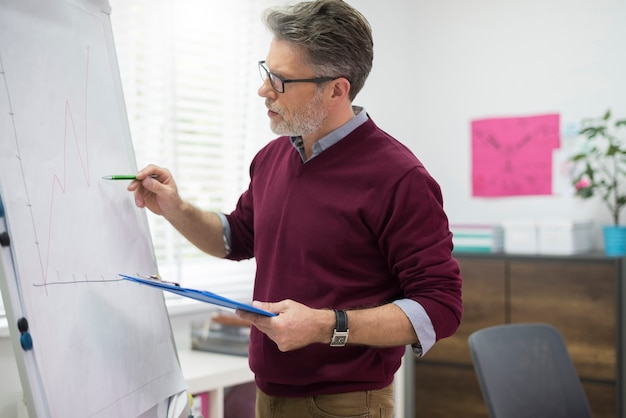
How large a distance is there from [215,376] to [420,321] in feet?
3.97

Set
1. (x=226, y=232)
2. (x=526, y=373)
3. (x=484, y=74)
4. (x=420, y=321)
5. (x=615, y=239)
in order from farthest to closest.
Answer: (x=484, y=74) < (x=615, y=239) < (x=526, y=373) < (x=226, y=232) < (x=420, y=321)

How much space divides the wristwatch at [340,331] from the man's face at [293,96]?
1.45ft

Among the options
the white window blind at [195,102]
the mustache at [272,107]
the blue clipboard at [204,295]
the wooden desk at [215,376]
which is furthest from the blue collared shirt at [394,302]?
the white window blind at [195,102]

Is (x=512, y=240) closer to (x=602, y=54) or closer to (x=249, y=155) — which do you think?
(x=602, y=54)

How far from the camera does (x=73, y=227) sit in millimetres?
1380

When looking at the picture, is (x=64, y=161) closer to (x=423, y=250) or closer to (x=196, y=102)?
(x=423, y=250)

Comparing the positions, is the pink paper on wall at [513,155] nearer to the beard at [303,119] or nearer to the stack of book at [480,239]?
the stack of book at [480,239]

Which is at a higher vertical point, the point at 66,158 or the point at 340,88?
the point at 340,88

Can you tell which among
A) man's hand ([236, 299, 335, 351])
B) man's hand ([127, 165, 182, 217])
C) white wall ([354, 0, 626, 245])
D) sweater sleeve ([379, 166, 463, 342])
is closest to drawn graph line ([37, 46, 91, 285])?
man's hand ([127, 165, 182, 217])

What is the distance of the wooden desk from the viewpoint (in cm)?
242

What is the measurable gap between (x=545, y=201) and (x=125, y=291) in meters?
2.73

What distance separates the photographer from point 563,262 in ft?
10.5

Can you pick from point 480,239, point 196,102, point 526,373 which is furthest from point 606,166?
point 196,102

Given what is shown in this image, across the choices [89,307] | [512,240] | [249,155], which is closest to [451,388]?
[512,240]
